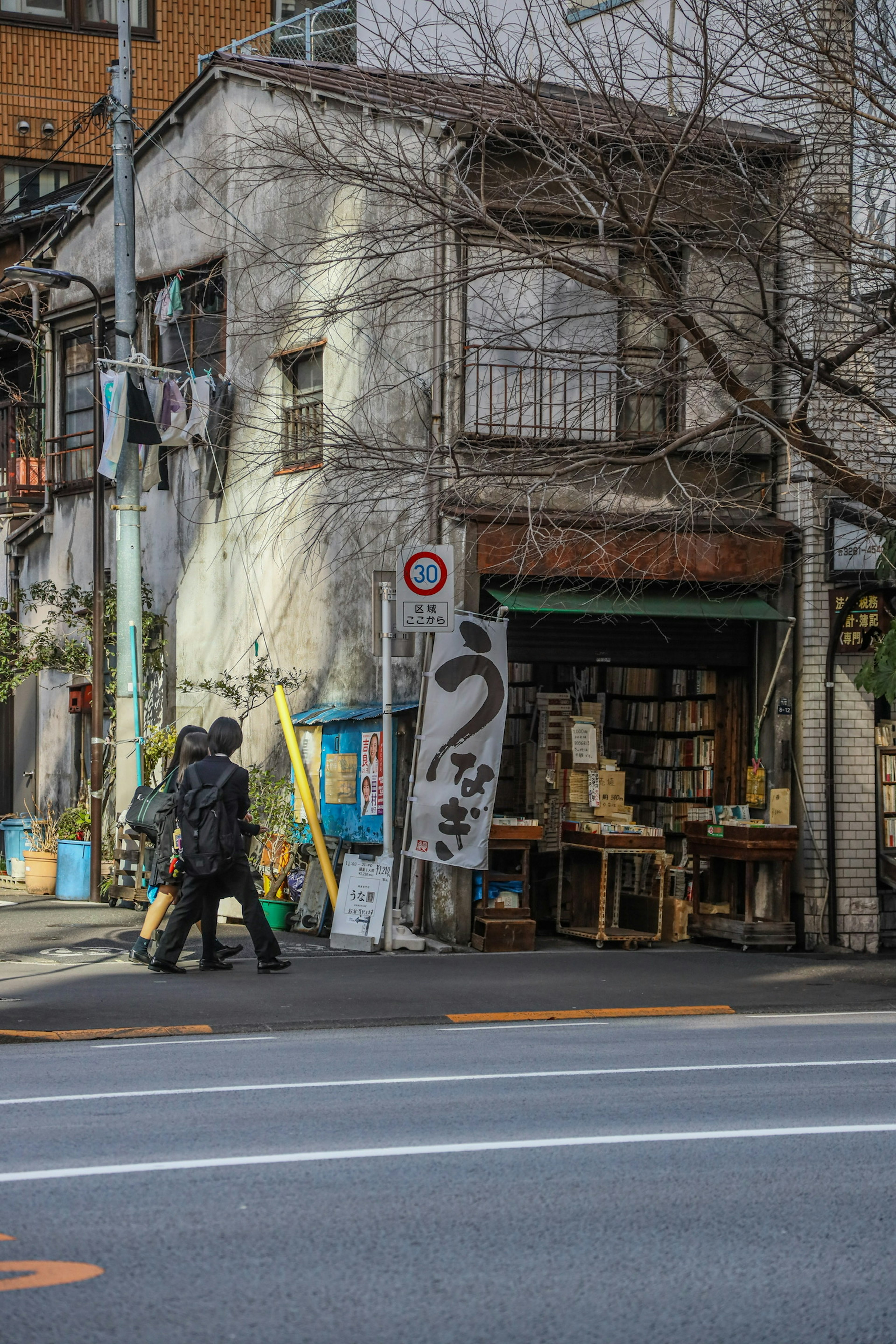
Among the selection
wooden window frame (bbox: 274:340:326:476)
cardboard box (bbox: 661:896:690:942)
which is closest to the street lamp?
wooden window frame (bbox: 274:340:326:476)

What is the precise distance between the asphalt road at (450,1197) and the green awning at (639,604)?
235 inches

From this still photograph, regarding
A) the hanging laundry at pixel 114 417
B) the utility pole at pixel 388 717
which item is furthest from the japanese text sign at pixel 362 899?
the hanging laundry at pixel 114 417

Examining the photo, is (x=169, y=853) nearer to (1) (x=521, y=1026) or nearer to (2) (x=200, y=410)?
(1) (x=521, y=1026)

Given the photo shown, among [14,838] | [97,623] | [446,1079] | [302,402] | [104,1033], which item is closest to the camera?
[446,1079]

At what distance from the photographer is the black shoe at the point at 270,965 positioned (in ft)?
44.1

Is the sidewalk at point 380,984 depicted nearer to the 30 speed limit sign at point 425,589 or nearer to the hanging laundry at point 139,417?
the 30 speed limit sign at point 425,589

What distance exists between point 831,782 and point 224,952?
6130 mm

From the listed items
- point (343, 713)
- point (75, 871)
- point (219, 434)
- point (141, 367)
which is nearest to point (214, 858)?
point (343, 713)

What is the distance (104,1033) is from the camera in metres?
10.8

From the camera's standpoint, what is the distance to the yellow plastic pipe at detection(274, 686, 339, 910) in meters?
15.6

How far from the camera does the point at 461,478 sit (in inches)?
551

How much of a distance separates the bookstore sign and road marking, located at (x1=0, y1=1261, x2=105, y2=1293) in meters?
12.1

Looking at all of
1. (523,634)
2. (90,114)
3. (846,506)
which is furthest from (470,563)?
(90,114)

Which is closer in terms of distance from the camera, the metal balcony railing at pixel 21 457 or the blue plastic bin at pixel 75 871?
the blue plastic bin at pixel 75 871
